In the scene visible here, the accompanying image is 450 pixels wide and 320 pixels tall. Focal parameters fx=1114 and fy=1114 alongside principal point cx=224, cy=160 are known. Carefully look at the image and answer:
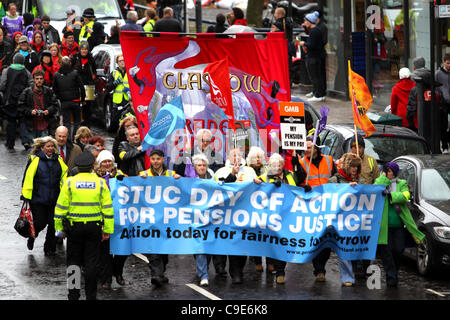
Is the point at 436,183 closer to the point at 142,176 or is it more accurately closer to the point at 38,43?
the point at 142,176

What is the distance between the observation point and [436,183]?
14398mm

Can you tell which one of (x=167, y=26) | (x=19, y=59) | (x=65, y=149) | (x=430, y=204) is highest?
(x=167, y=26)

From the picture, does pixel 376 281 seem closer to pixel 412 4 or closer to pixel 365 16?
pixel 412 4

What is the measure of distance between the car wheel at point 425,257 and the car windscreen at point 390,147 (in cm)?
264

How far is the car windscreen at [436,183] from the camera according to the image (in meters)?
14.2

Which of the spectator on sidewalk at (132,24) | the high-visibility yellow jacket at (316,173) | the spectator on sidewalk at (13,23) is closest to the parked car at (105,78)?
the spectator on sidewalk at (132,24)

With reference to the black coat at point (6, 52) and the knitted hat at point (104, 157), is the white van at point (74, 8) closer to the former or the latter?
the black coat at point (6, 52)

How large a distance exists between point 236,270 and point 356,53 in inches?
579

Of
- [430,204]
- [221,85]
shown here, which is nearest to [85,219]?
[221,85]

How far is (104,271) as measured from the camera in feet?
42.3

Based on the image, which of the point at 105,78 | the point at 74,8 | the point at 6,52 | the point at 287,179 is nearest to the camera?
the point at 287,179

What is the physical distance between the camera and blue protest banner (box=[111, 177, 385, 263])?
13.3 metres

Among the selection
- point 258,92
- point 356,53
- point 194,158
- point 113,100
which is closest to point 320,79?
point 356,53

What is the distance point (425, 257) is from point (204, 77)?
3990 mm
